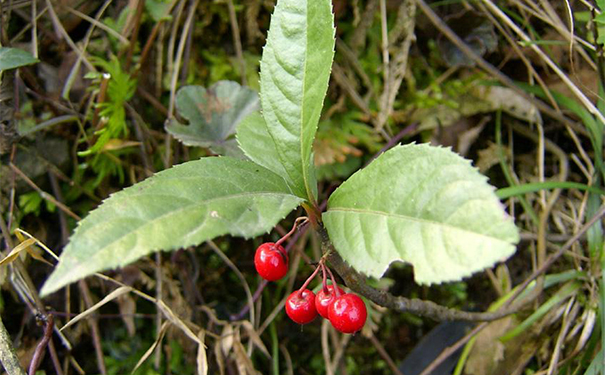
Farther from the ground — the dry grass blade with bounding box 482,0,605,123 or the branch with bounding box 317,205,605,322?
the dry grass blade with bounding box 482,0,605,123

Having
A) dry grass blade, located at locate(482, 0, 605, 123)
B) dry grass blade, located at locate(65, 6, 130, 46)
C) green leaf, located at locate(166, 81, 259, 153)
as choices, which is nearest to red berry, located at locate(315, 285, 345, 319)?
green leaf, located at locate(166, 81, 259, 153)

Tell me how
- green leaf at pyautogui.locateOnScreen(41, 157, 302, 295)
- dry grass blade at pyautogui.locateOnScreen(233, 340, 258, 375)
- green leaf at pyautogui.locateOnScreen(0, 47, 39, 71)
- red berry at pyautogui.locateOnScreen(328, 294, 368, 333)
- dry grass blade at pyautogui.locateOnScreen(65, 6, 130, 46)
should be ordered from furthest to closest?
dry grass blade at pyautogui.locateOnScreen(65, 6, 130, 46), dry grass blade at pyautogui.locateOnScreen(233, 340, 258, 375), green leaf at pyautogui.locateOnScreen(0, 47, 39, 71), red berry at pyautogui.locateOnScreen(328, 294, 368, 333), green leaf at pyautogui.locateOnScreen(41, 157, 302, 295)

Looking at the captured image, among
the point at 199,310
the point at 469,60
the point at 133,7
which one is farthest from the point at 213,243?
the point at 469,60

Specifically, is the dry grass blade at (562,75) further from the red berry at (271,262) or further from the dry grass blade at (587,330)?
the red berry at (271,262)

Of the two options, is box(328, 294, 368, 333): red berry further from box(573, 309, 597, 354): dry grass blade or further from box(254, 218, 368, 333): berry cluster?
box(573, 309, 597, 354): dry grass blade

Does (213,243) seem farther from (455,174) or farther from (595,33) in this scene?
(595,33)

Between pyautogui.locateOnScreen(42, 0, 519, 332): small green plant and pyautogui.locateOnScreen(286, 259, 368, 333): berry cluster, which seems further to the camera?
pyautogui.locateOnScreen(286, 259, 368, 333): berry cluster

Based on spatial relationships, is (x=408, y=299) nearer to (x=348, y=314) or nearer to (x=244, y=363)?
(x=348, y=314)
